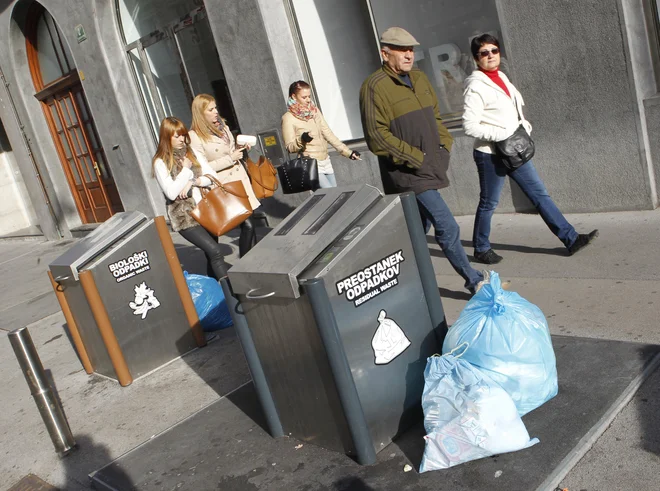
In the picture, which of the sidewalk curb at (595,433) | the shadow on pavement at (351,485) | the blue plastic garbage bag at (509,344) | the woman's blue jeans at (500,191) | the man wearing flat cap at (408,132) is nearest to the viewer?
the sidewalk curb at (595,433)

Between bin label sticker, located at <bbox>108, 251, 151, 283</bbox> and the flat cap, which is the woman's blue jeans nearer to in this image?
the flat cap

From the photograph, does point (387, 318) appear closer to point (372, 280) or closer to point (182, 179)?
point (372, 280)

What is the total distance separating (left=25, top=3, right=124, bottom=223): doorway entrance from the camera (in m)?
13.5

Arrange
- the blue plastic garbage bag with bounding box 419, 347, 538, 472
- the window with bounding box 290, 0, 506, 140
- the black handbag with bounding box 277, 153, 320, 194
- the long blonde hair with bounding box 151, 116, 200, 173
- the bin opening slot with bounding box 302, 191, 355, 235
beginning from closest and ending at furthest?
the blue plastic garbage bag with bounding box 419, 347, 538, 472 < the bin opening slot with bounding box 302, 191, 355, 235 < the long blonde hair with bounding box 151, 116, 200, 173 < the black handbag with bounding box 277, 153, 320, 194 < the window with bounding box 290, 0, 506, 140

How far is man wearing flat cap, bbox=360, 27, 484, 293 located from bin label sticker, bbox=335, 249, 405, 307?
1599 mm

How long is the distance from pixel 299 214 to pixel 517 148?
2.37 meters

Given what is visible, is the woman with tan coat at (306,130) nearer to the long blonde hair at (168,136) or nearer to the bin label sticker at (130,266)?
the long blonde hair at (168,136)

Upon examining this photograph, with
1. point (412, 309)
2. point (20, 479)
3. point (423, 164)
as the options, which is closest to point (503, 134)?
point (423, 164)

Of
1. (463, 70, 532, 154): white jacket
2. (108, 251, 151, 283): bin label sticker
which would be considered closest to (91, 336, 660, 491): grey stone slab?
(108, 251, 151, 283): bin label sticker

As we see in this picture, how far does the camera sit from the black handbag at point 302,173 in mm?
7184

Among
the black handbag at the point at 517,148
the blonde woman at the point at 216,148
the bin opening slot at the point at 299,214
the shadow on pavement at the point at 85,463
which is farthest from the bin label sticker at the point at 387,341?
the blonde woman at the point at 216,148

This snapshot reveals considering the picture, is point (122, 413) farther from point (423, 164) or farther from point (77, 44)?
point (77, 44)

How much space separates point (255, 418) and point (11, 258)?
1160cm

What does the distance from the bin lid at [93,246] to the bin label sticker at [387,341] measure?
2.57 meters
